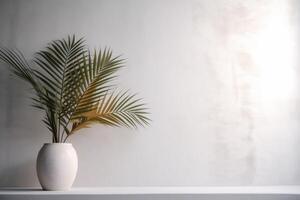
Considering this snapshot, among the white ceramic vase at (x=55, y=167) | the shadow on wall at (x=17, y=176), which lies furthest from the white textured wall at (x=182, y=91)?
the white ceramic vase at (x=55, y=167)

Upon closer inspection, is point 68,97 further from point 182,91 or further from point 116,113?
point 182,91

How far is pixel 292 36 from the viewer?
3232 millimetres

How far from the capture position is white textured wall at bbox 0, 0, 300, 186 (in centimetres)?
303

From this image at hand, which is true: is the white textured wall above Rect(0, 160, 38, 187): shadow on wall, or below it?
above

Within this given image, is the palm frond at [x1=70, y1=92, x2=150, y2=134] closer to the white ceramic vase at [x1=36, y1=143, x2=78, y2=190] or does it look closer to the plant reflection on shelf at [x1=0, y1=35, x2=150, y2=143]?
the plant reflection on shelf at [x1=0, y1=35, x2=150, y2=143]

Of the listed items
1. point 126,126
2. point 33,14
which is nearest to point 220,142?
point 126,126

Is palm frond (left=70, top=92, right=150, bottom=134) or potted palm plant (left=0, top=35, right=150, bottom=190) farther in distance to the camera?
palm frond (left=70, top=92, right=150, bottom=134)

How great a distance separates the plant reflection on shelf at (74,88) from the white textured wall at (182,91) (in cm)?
8

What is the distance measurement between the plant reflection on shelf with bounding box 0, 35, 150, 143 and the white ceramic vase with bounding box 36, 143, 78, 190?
0.41ft

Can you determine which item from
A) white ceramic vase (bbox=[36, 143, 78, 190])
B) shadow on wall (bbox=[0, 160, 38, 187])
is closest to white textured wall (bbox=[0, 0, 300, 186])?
shadow on wall (bbox=[0, 160, 38, 187])

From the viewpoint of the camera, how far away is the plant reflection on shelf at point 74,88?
2.78 m

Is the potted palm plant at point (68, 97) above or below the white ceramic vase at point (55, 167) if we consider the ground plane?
above

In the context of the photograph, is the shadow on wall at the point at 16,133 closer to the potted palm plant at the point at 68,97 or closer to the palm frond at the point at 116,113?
the potted palm plant at the point at 68,97

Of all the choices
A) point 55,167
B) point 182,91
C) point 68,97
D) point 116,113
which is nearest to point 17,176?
point 55,167
